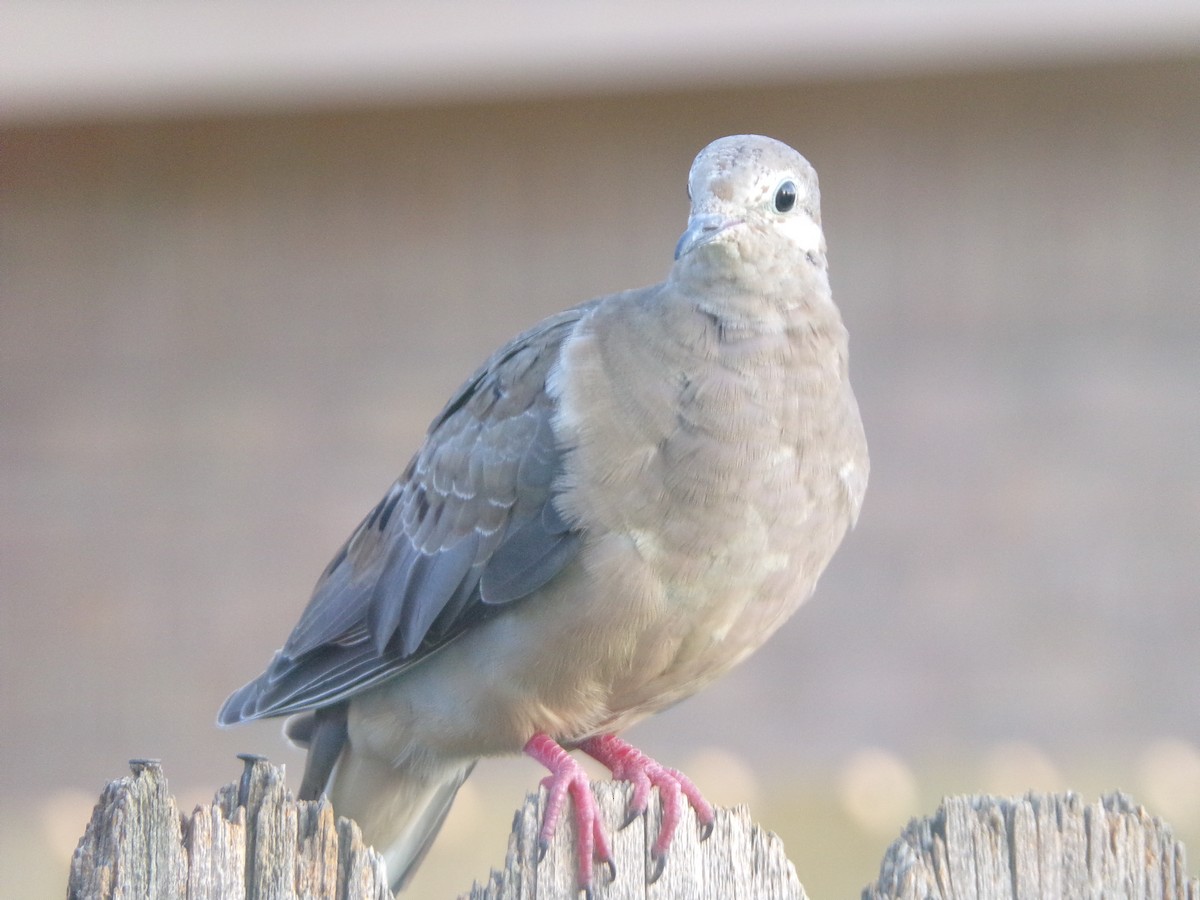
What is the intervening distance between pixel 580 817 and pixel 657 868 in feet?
0.59

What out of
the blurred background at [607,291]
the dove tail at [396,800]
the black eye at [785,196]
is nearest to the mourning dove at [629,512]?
the black eye at [785,196]

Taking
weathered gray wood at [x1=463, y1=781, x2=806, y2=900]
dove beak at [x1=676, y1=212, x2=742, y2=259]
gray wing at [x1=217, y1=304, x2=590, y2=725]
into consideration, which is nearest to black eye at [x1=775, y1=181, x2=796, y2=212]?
dove beak at [x1=676, y1=212, x2=742, y2=259]

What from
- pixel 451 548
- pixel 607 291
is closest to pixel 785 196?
pixel 451 548

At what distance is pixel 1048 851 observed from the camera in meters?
2.16

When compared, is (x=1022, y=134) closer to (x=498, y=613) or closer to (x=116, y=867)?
(x=498, y=613)

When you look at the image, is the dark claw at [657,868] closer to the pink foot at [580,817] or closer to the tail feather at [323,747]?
the pink foot at [580,817]

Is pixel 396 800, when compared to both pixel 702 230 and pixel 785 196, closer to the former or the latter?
pixel 702 230

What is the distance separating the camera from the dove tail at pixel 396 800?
12.3 feet

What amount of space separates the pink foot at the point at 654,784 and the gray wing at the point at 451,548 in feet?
1.54

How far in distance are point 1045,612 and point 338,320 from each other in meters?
3.38

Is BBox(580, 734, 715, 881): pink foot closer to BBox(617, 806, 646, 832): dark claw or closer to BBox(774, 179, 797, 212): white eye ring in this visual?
BBox(617, 806, 646, 832): dark claw

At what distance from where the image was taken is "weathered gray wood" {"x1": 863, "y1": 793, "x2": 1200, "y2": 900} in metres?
2.14

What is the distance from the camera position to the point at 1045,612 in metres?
6.50

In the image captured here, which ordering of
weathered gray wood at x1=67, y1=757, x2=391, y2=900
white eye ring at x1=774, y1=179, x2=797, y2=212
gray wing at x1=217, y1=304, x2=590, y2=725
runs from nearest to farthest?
1. weathered gray wood at x1=67, y1=757, x2=391, y2=900
2. white eye ring at x1=774, y1=179, x2=797, y2=212
3. gray wing at x1=217, y1=304, x2=590, y2=725
